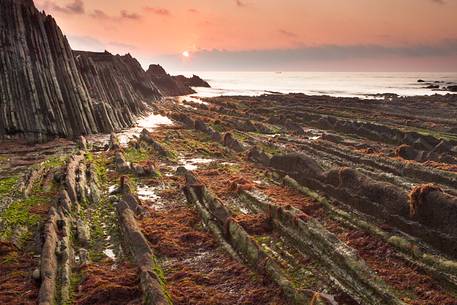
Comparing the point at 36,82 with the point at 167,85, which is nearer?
the point at 36,82

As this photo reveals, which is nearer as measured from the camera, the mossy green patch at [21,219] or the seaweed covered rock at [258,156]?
the mossy green patch at [21,219]

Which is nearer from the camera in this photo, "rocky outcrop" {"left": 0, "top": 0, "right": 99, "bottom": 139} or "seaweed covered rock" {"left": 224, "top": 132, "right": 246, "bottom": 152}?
"seaweed covered rock" {"left": 224, "top": 132, "right": 246, "bottom": 152}

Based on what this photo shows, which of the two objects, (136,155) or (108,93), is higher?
(108,93)

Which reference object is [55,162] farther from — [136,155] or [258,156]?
[258,156]

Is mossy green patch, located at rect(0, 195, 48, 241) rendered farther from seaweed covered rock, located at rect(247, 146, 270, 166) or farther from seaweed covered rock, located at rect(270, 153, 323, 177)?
seaweed covered rock, located at rect(247, 146, 270, 166)

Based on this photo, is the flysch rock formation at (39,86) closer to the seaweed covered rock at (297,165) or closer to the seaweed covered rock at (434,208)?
the seaweed covered rock at (297,165)

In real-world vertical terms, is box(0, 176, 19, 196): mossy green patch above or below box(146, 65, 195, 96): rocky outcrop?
below

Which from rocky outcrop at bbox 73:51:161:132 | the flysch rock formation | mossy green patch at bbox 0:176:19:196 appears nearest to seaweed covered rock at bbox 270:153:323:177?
mossy green patch at bbox 0:176:19:196

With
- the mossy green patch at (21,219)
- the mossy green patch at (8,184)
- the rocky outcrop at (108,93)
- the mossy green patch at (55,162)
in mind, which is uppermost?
the rocky outcrop at (108,93)

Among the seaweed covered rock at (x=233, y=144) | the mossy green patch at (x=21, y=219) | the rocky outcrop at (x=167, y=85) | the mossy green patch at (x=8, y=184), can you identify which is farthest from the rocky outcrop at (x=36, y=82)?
the rocky outcrop at (x=167, y=85)

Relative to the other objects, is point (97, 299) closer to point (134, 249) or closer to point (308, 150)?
point (134, 249)

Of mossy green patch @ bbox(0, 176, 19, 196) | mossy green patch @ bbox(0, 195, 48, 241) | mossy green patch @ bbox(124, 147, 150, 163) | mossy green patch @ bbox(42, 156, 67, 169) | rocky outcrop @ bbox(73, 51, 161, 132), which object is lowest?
mossy green patch @ bbox(0, 195, 48, 241)

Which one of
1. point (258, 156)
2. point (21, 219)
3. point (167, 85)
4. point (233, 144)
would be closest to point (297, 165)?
point (258, 156)

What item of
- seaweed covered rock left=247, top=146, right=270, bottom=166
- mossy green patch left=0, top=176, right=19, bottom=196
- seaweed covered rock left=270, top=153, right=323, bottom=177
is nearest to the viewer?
mossy green patch left=0, top=176, right=19, bottom=196
